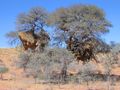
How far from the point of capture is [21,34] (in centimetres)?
3456

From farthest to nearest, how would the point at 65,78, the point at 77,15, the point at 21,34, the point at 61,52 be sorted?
the point at 21,34
the point at 77,15
the point at 65,78
the point at 61,52

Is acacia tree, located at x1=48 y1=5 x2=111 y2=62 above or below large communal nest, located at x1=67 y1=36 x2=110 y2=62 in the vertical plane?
above

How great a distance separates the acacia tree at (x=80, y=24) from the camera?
31516mm

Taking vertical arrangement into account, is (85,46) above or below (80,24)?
below

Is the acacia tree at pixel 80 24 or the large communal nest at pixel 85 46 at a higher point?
the acacia tree at pixel 80 24

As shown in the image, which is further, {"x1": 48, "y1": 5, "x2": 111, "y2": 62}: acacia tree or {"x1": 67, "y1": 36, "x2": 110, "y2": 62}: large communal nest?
{"x1": 67, "y1": 36, "x2": 110, "y2": 62}: large communal nest

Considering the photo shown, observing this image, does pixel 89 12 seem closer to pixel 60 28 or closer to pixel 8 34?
pixel 60 28

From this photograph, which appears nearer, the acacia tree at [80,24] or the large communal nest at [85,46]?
the acacia tree at [80,24]

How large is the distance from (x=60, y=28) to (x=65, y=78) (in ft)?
15.8

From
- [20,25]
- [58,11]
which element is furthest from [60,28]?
[20,25]

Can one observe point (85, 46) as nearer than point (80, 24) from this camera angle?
No


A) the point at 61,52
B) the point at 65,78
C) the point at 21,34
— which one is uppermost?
the point at 21,34

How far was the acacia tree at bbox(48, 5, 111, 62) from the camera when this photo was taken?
31516 millimetres

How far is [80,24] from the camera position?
1233 inches
